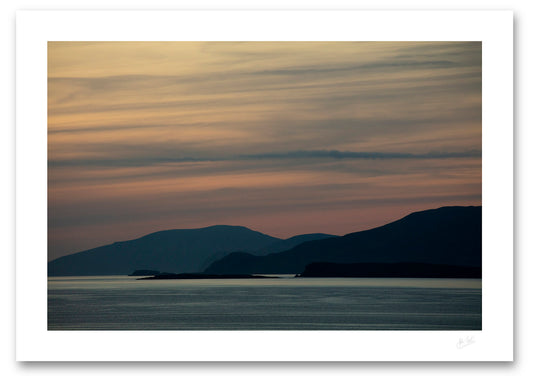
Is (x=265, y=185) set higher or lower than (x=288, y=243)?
higher

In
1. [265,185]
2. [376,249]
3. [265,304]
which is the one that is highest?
[265,185]
